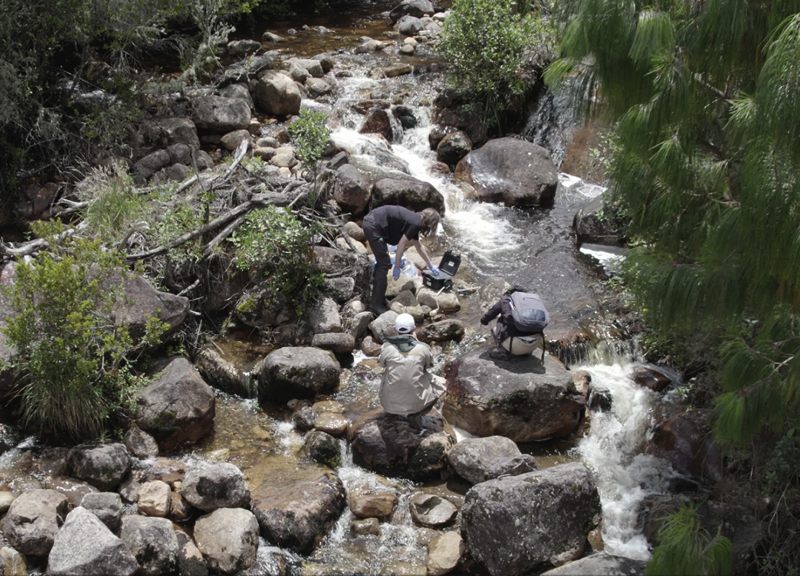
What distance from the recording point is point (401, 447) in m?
7.25

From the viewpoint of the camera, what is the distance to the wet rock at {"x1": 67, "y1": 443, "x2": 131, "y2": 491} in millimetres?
6688

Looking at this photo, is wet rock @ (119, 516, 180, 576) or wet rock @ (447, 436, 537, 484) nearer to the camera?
wet rock @ (119, 516, 180, 576)

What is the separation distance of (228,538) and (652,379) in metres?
4.98

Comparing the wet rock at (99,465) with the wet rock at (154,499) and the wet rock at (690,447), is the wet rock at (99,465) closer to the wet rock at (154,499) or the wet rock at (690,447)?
the wet rock at (154,499)

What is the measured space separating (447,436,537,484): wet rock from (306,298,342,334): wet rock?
247 centimetres

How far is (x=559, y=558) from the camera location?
6191mm

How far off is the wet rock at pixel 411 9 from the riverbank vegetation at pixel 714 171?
51.6 ft

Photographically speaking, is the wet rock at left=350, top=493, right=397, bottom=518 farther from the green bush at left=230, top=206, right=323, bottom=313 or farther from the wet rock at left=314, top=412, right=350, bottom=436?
the green bush at left=230, top=206, right=323, bottom=313

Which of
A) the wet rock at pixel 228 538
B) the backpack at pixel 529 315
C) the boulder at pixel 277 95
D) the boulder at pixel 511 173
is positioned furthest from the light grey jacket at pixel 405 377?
the boulder at pixel 277 95

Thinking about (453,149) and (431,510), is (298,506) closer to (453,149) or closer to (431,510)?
(431,510)

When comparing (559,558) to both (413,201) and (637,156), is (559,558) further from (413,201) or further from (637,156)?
(413,201)

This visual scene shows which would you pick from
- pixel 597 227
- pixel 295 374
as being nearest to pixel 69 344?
pixel 295 374

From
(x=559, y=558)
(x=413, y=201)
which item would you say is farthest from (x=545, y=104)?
(x=559, y=558)

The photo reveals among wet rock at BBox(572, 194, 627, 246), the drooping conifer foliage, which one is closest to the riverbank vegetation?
the drooping conifer foliage
